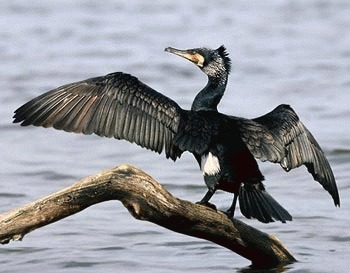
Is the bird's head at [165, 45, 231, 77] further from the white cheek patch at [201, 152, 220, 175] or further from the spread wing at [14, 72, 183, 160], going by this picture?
the white cheek patch at [201, 152, 220, 175]

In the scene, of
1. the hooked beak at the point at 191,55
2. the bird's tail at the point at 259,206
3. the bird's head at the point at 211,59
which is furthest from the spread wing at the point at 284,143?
the hooked beak at the point at 191,55

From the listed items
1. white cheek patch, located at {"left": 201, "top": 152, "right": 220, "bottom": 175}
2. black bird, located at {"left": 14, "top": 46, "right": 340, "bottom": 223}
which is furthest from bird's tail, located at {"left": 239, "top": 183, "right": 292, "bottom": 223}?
white cheek patch, located at {"left": 201, "top": 152, "right": 220, "bottom": 175}

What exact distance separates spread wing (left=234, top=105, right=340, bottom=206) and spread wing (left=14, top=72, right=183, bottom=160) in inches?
20.5

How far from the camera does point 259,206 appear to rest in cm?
814

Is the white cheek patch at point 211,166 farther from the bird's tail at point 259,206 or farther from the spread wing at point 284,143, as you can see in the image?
→ the bird's tail at point 259,206

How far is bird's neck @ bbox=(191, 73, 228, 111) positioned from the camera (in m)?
8.41

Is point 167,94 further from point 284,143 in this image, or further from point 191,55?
point 284,143

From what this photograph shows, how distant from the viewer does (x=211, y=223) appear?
7.86 metres

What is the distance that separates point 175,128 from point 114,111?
444mm

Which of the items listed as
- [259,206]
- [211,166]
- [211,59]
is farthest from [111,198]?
[211,59]

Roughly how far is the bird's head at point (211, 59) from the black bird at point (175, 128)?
1.24ft

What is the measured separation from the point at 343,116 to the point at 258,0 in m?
9.53

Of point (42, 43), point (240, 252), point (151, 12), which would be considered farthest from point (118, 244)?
point (151, 12)

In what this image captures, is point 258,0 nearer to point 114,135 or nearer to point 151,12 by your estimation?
point 151,12
